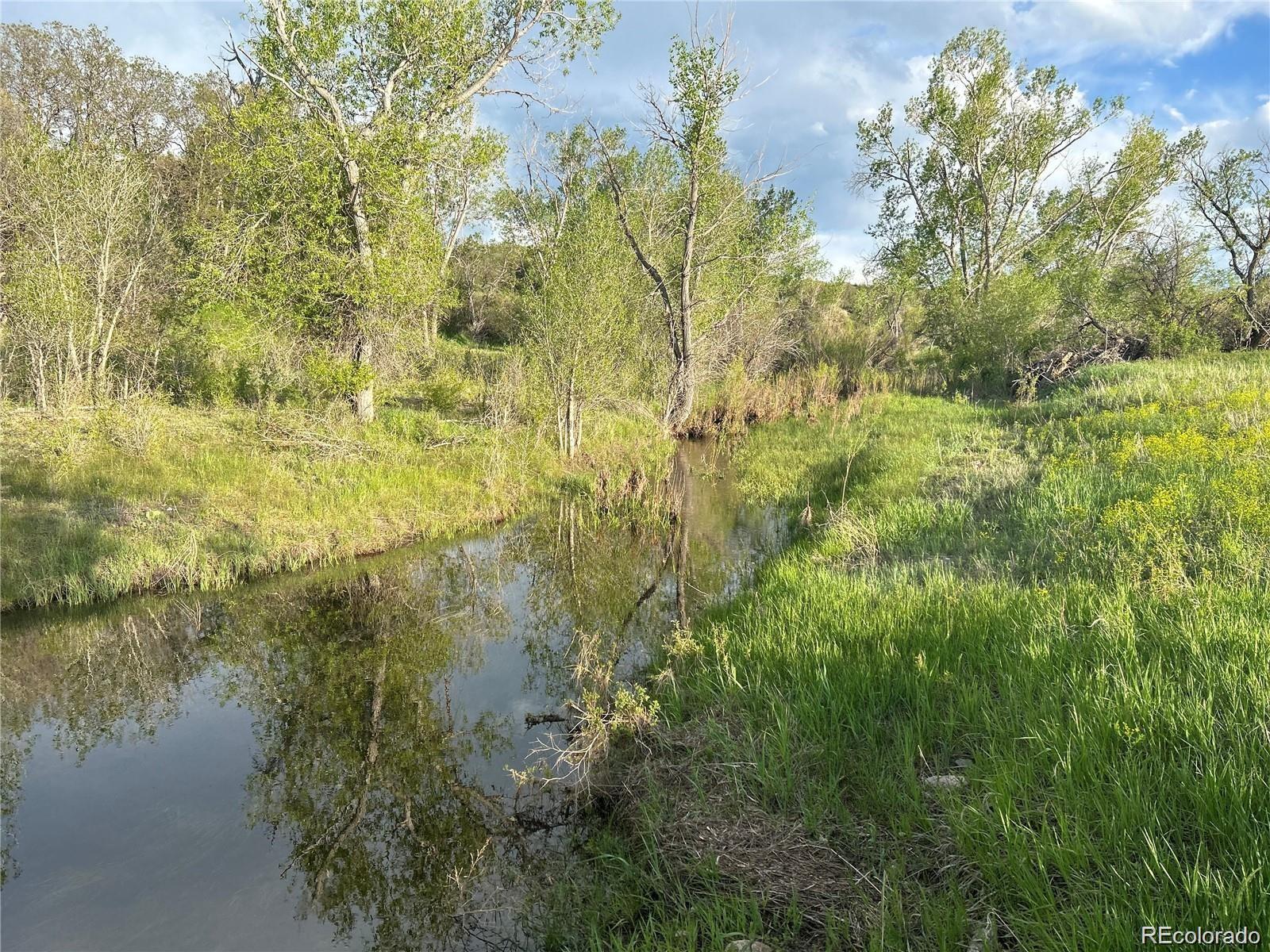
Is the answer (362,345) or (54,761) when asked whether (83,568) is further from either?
(362,345)

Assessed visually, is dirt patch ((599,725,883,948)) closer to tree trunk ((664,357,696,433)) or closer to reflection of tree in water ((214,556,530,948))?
reflection of tree in water ((214,556,530,948))

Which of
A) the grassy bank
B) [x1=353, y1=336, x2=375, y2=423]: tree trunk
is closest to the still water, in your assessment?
the grassy bank

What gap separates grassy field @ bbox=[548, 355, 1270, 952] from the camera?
8.13 feet

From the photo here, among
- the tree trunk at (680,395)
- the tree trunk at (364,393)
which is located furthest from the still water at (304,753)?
the tree trunk at (680,395)

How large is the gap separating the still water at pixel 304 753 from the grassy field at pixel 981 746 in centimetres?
90

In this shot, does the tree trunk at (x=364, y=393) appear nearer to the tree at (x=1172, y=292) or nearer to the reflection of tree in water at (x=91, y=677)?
the reflection of tree in water at (x=91, y=677)

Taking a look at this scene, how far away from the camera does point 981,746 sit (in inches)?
137

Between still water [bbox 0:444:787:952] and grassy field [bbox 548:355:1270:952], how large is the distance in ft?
2.95

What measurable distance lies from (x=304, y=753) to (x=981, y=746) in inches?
185

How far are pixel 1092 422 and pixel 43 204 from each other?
60.3 ft

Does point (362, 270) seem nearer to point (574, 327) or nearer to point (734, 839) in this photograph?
point (574, 327)

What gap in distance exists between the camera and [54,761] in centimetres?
494

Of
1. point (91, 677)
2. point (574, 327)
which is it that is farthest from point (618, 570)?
point (574, 327)

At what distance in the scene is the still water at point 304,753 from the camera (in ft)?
12.1
